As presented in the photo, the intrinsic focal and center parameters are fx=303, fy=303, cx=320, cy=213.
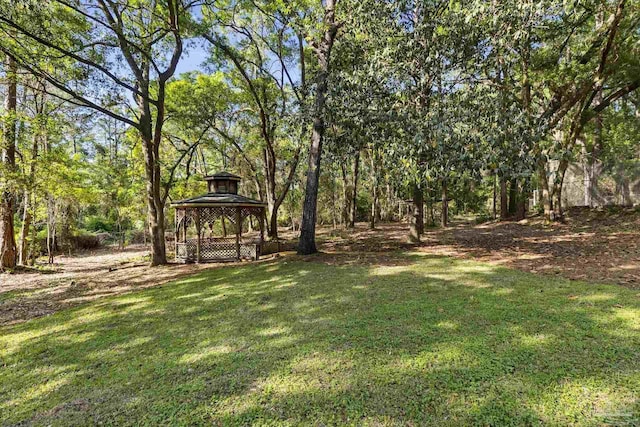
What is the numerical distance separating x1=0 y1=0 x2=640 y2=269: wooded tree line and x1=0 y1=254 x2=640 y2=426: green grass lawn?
106 inches

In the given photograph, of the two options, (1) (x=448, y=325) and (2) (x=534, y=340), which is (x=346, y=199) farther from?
(2) (x=534, y=340)

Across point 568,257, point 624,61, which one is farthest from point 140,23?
point 624,61

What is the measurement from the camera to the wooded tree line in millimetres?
6188

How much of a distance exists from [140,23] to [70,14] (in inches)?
85.8

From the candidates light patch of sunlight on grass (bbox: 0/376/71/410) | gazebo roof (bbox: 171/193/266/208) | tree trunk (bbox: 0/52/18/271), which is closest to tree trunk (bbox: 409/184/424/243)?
gazebo roof (bbox: 171/193/266/208)

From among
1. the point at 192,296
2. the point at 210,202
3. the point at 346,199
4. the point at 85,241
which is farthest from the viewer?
the point at 346,199

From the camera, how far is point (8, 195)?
9828 mm

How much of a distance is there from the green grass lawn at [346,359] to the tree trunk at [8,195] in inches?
282

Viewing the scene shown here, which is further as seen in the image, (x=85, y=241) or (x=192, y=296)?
(x=85, y=241)

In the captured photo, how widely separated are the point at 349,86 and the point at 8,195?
11.4 meters

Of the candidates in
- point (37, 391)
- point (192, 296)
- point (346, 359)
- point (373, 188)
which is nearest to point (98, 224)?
point (373, 188)

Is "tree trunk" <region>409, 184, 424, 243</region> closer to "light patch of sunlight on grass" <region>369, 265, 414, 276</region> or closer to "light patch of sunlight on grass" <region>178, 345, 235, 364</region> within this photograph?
"light patch of sunlight on grass" <region>369, 265, 414, 276</region>

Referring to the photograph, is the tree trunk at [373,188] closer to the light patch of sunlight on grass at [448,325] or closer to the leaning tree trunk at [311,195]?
Answer: the leaning tree trunk at [311,195]

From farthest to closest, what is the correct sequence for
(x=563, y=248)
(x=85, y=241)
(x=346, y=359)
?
(x=85, y=241) → (x=563, y=248) → (x=346, y=359)
